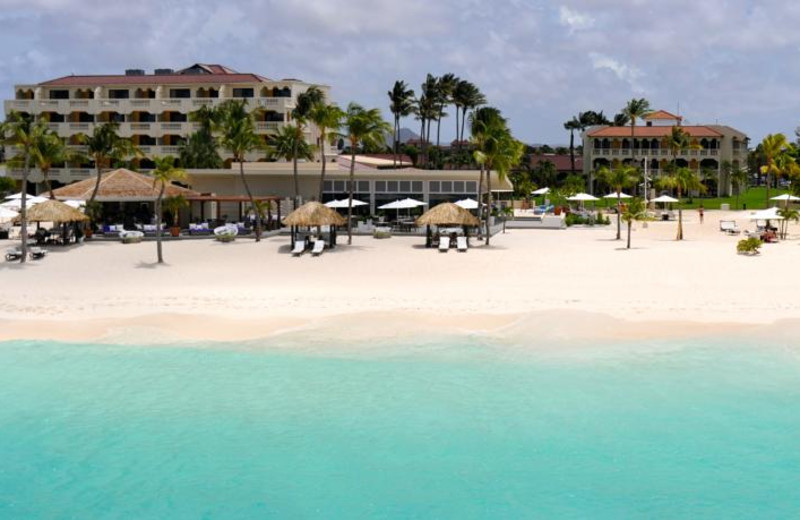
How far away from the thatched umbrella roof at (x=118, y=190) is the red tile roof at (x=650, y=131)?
68.0 m

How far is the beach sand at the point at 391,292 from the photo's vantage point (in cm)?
2220

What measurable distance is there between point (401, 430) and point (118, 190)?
32.3m

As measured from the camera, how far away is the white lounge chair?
1403 inches

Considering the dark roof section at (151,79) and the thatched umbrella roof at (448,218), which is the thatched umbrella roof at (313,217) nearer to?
the thatched umbrella roof at (448,218)

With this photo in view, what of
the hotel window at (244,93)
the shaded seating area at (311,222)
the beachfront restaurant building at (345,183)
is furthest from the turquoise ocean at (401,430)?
the hotel window at (244,93)

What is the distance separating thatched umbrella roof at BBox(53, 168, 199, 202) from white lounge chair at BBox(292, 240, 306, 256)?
9150 millimetres

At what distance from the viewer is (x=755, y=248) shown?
35781 millimetres

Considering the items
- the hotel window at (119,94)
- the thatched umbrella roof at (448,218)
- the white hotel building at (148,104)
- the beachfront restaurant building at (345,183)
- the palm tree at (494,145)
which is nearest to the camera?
the thatched umbrella roof at (448,218)

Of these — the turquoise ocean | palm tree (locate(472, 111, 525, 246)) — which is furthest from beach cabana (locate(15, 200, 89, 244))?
palm tree (locate(472, 111, 525, 246))

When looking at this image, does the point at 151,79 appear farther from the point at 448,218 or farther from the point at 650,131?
the point at 650,131

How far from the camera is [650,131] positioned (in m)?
100

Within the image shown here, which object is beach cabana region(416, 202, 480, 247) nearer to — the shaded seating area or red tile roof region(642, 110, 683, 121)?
the shaded seating area

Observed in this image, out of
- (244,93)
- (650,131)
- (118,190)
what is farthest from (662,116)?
(118,190)

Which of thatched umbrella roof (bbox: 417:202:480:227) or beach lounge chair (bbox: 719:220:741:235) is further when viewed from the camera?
beach lounge chair (bbox: 719:220:741:235)
